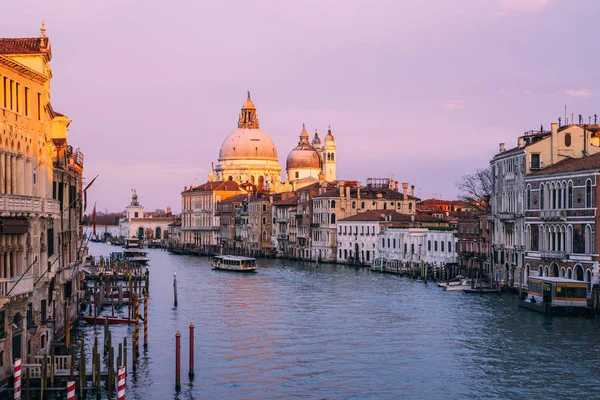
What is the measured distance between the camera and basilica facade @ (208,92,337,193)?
12026cm

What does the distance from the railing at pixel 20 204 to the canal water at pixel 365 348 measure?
455cm

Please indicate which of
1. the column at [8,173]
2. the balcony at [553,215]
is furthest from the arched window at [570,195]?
the column at [8,173]

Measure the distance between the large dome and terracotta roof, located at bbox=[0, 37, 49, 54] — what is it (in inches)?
4146

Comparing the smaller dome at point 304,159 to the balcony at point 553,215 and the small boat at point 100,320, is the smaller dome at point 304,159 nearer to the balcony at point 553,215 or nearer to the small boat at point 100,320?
the balcony at point 553,215

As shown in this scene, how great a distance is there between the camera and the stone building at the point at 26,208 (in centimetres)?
1923

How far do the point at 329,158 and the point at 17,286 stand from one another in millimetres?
100408

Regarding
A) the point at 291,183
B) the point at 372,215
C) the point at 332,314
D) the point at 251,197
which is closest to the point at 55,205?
the point at 332,314

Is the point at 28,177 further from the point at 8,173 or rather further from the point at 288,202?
the point at 288,202

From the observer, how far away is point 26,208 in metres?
20.1

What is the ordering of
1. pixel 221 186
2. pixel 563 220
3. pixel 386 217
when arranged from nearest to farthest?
pixel 563 220 < pixel 386 217 < pixel 221 186

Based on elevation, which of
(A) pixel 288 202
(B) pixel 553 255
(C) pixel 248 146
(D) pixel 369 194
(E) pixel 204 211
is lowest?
(B) pixel 553 255

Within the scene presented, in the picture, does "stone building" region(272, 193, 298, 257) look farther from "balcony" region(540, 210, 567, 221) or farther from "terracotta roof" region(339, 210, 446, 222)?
"balcony" region(540, 210, 567, 221)

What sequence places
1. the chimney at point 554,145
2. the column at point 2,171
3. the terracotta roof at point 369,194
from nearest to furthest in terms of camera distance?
1. the column at point 2,171
2. the chimney at point 554,145
3. the terracotta roof at point 369,194

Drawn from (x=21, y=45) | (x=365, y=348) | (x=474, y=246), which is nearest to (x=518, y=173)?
(x=474, y=246)
